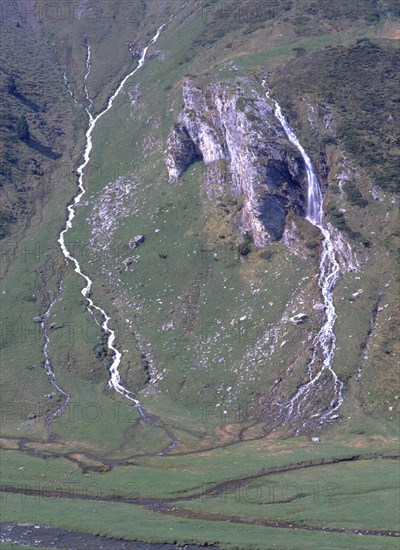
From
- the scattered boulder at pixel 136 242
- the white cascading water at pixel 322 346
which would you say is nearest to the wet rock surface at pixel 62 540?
the white cascading water at pixel 322 346

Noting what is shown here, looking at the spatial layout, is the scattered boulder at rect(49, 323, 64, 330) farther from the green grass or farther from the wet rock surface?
the wet rock surface

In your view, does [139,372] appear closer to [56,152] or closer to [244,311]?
[244,311]

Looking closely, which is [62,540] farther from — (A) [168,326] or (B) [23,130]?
(B) [23,130]

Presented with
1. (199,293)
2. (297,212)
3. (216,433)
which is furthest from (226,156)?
(216,433)

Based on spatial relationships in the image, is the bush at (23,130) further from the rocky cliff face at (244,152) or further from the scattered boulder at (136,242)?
the scattered boulder at (136,242)

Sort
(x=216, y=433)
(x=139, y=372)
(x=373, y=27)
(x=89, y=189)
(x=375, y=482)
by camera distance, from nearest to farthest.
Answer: (x=375, y=482), (x=216, y=433), (x=139, y=372), (x=89, y=189), (x=373, y=27)

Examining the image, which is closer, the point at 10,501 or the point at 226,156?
the point at 10,501
